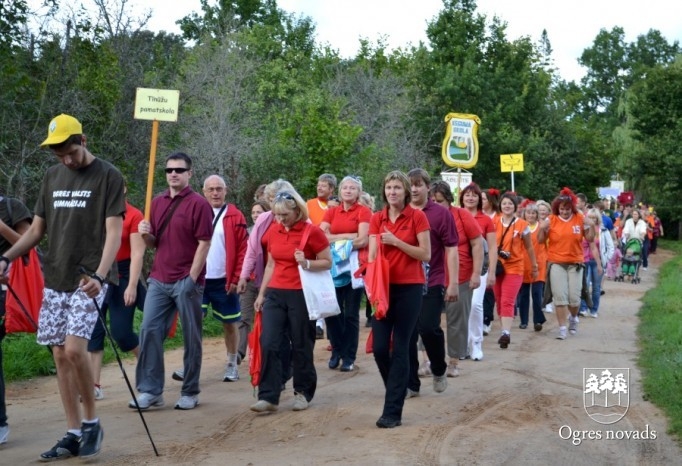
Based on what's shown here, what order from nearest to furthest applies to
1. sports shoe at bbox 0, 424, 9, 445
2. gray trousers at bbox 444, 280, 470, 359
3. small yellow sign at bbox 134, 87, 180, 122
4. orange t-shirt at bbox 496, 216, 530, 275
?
sports shoe at bbox 0, 424, 9, 445 → small yellow sign at bbox 134, 87, 180, 122 → gray trousers at bbox 444, 280, 470, 359 → orange t-shirt at bbox 496, 216, 530, 275

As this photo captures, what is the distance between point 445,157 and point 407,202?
10.2 m

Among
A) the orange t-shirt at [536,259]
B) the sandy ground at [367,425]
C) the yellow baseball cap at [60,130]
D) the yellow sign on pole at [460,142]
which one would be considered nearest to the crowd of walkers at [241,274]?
the yellow baseball cap at [60,130]

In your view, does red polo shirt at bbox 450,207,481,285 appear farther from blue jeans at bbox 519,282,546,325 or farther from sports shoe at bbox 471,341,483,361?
blue jeans at bbox 519,282,546,325

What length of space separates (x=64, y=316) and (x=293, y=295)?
8.34ft

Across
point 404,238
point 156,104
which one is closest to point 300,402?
point 404,238

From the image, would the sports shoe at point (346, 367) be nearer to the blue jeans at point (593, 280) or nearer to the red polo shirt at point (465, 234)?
the red polo shirt at point (465, 234)

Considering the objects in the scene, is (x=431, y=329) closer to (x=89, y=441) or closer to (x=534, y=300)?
(x=89, y=441)

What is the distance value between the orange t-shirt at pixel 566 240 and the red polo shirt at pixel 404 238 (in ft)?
22.1

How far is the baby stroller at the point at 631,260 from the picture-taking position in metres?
27.5

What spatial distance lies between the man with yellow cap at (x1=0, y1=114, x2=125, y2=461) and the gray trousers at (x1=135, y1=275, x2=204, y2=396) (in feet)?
6.15

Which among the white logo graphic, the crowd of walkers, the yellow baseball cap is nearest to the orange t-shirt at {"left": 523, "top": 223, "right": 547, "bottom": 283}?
the crowd of walkers

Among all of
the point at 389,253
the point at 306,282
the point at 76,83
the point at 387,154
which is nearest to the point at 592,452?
the point at 389,253

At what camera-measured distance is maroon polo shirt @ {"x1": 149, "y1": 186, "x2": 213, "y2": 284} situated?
8.89m

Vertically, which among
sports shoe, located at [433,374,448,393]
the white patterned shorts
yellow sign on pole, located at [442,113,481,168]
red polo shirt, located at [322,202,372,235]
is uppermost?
yellow sign on pole, located at [442,113,481,168]
